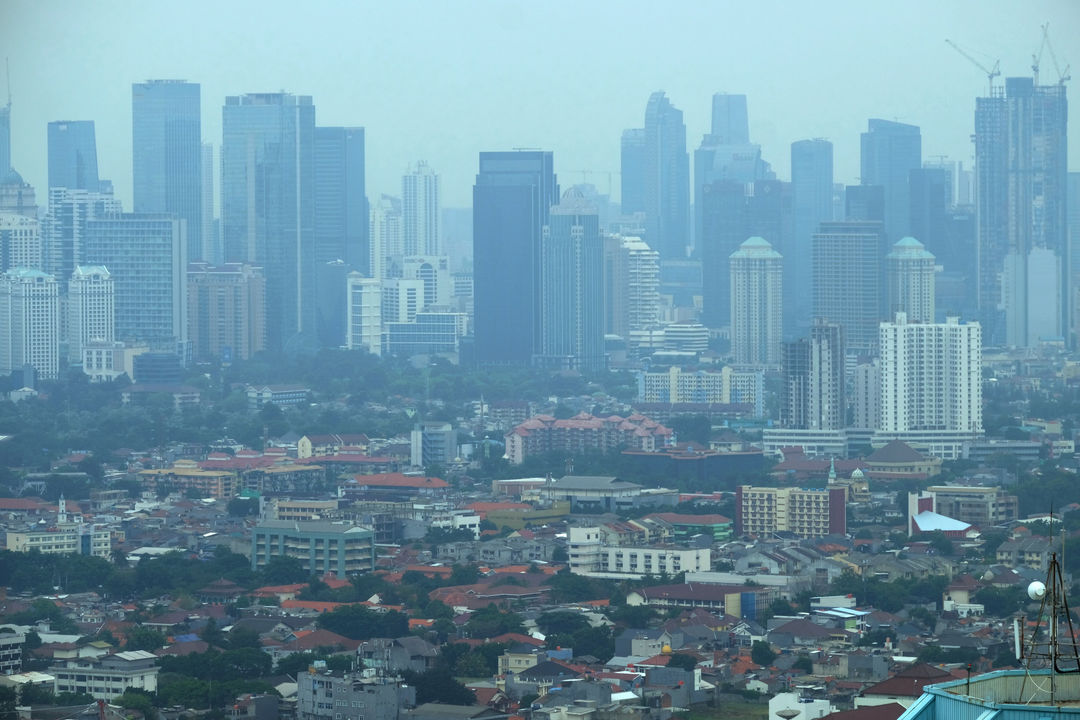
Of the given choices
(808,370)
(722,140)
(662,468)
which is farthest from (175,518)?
(722,140)

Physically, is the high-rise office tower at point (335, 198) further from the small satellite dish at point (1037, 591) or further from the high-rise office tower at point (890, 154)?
the small satellite dish at point (1037, 591)

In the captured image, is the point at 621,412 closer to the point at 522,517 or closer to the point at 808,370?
the point at 808,370

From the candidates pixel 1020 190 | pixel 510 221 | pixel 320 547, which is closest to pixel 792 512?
pixel 320 547

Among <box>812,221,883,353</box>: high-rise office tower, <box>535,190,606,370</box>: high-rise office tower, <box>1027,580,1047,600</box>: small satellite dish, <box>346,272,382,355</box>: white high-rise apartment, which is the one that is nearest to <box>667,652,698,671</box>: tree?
<box>1027,580,1047,600</box>: small satellite dish

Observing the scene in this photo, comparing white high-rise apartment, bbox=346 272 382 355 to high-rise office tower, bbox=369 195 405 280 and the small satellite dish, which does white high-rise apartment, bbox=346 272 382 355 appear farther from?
the small satellite dish

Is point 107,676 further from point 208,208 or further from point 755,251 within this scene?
point 208,208

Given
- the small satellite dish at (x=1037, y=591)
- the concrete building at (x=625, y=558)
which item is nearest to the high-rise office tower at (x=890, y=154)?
the concrete building at (x=625, y=558)
